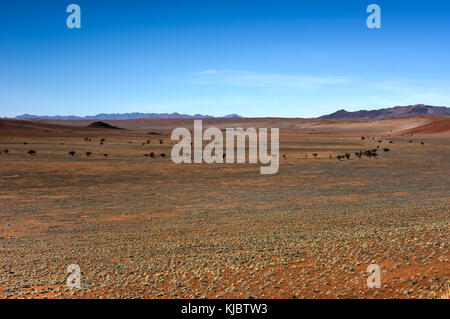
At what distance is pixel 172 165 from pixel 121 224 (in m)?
24.6

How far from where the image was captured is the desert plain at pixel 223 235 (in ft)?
30.1

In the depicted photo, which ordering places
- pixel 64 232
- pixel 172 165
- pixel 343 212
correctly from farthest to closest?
pixel 172 165 → pixel 343 212 → pixel 64 232

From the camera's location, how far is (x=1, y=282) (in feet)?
31.9

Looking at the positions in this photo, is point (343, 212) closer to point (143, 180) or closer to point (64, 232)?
point (64, 232)

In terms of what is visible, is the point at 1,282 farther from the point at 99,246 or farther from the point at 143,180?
the point at 143,180

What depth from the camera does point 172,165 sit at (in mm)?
41375

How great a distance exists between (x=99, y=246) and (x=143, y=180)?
731 inches

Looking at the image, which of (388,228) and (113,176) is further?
(113,176)

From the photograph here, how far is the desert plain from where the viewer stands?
9.18 meters

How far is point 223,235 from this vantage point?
1455 cm
